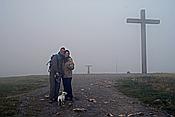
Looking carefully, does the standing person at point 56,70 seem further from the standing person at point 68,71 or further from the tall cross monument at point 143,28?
the tall cross monument at point 143,28

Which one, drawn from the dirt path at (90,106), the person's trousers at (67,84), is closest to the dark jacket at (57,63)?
the person's trousers at (67,84)

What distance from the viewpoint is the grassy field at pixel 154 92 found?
1297cm

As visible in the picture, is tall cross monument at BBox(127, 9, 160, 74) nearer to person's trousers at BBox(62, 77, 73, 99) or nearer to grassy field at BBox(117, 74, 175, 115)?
grassy field at BBox(117, 74, 175, 115)

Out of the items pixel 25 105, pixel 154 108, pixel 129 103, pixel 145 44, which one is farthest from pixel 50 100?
pixel 145 44

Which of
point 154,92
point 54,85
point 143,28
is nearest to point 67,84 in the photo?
point 54,85

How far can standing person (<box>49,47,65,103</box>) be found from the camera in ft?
43.0

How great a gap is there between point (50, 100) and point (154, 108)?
4.03 meters

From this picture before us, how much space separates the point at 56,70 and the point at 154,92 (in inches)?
189

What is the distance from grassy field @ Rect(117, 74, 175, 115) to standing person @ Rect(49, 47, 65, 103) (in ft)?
→ 11.5

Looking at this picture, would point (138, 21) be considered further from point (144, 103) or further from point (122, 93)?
point (144, 103)

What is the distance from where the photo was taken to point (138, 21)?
1169 inches

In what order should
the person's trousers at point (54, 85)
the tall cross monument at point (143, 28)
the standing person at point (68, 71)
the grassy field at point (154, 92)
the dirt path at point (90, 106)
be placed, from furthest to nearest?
the tall cross monument at point (143, 28), the person's trousers at point (54, 85), the standing person at point (68, 71), the grassy field at point (154, 92), the dirt path at point (90, 106)

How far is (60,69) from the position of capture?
13.2m

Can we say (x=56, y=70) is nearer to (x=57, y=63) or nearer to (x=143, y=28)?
(x=57, y=63)
